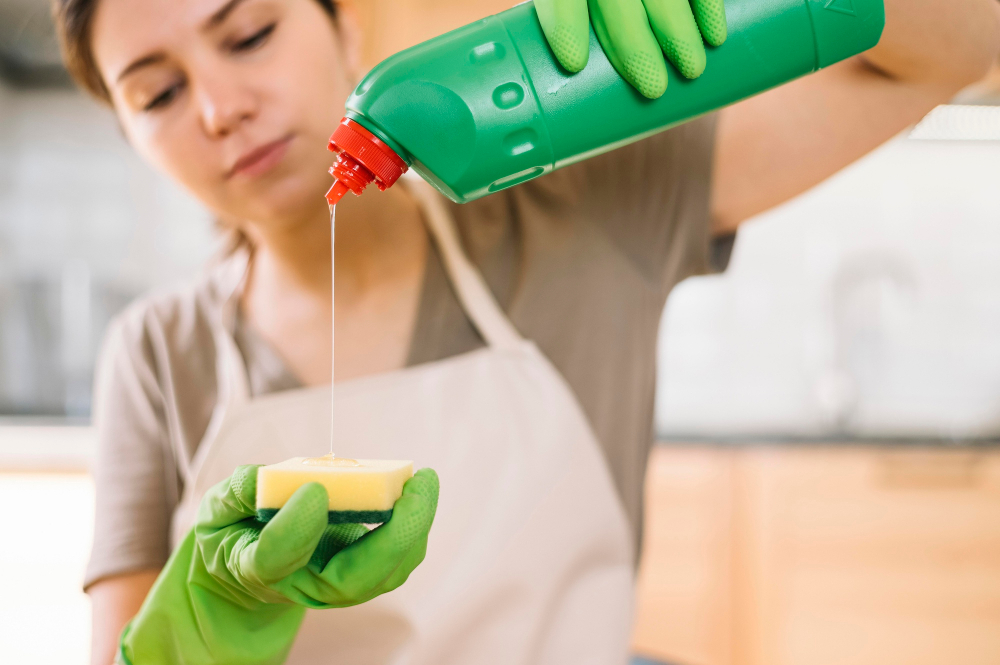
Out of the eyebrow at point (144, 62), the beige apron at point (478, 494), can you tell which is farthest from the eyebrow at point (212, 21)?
the beige apron at point (478, 494)

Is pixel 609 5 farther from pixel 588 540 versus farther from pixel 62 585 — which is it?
pixel 62 585

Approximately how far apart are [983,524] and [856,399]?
1.49 feet

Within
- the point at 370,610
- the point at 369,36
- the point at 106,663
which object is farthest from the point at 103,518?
the point at 369,36

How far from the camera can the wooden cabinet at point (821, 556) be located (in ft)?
5.12

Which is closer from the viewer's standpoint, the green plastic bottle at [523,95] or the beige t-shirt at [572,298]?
the green plastic bottle at [523,95]

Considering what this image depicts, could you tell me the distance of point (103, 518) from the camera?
33.3 inches

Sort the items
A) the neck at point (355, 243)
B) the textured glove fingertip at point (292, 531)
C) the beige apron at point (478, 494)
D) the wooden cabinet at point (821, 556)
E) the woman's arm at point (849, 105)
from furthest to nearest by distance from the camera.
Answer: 1. the wooden cabinet at point (821, 556)
2. the neck at point (355, 243)
3. the beige apron at point (478, 494)
4. the woman's arm at point (849, 105)
5. the textured glove fingertip at point (292, 531)

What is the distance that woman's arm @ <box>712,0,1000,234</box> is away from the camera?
63 cm

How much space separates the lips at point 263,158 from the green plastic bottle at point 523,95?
273 millimetres

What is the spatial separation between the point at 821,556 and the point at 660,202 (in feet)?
3.81

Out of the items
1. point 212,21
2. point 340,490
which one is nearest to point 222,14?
point 212,21

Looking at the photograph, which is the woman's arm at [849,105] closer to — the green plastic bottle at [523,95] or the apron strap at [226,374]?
the green plastic bottle at [523,95]

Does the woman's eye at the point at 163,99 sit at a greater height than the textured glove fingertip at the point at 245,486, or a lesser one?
greater

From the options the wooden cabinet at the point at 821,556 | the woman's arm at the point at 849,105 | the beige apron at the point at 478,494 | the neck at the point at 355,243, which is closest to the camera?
the woman's arm at the point at 849,105
